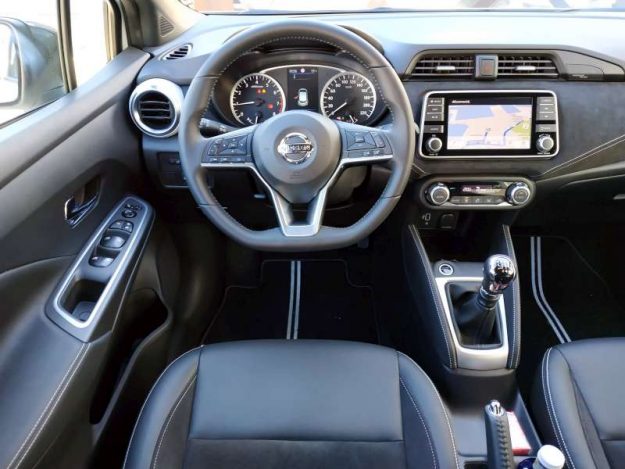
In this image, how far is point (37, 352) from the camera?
110cm

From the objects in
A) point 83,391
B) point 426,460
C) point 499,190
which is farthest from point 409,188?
point 83,391

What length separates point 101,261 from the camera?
4.45ft

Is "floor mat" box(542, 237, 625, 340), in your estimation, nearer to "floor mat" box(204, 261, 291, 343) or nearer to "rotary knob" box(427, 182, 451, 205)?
"rotary knob" box(427, 182, 451, 205)

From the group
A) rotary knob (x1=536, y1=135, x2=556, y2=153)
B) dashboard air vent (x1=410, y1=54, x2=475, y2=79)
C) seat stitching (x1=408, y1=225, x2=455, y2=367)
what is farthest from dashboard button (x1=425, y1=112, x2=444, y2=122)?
seat stitching (x1=408, y1=225, x2=455, y2=367)

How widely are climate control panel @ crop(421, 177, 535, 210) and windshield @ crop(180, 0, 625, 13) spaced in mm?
640

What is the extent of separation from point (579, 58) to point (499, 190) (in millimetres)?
403

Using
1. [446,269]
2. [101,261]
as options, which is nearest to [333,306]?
[446,269]

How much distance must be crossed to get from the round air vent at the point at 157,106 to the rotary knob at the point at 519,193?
0.94 meters

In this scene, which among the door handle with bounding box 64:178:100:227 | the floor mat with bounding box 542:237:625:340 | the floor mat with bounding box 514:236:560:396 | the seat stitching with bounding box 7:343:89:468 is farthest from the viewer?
the floor mat with bounding box 542:237:625:340

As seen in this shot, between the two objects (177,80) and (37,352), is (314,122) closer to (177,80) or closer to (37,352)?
(177,80)

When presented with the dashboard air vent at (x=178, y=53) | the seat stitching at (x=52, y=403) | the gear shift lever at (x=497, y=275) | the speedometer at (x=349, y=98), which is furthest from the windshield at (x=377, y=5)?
the seat stitching at (x=52, y=403)

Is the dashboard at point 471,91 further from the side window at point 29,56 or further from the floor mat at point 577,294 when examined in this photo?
the floor mat at point 577,294

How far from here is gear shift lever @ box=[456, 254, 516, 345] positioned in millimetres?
1246

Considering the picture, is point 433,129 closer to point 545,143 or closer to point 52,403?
point 545,143
